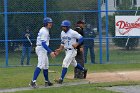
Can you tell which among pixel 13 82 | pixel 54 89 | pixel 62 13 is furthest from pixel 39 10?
pixel 54 89

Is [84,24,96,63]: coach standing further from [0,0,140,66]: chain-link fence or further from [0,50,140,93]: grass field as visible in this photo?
[0,50,140,93]: grass field

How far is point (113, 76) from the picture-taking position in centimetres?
1612

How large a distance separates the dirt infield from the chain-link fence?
13.9 feet

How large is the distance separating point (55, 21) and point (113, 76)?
→ 6.51 m

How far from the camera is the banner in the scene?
849 inches

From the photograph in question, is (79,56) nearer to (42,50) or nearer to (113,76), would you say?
(113,76)

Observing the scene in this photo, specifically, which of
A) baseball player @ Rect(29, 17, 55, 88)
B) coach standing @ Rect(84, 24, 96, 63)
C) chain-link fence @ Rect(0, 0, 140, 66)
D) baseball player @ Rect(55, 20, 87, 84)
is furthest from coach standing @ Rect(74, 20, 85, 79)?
coach standing @ Rect(84, 24, 96, 63)

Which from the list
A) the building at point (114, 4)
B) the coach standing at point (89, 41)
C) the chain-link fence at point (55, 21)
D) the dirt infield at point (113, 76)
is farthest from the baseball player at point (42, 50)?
the building at point (114, 4)

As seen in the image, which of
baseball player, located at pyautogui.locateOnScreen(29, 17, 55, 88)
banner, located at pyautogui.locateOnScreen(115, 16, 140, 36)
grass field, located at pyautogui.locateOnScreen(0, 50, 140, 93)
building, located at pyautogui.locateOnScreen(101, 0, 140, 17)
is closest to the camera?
grass field, located at pyautogui.locateOnScreen(0, 50, 140, 93)

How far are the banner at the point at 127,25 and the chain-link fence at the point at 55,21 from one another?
372 millimetres

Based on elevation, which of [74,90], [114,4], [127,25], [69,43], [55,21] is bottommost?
[74,90]

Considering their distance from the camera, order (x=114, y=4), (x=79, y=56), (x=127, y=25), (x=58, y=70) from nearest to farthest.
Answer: (x=79, y=56)
(x=58, y=70)
(x=127, y=25)
(x=114, y=4)

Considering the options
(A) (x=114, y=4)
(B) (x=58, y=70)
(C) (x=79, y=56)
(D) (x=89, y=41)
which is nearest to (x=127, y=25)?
(D) (x=89, y=41)

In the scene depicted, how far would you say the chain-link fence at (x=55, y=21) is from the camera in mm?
21422
